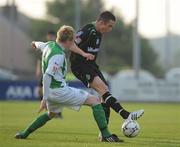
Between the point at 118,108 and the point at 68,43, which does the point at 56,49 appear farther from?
the point at 118,108

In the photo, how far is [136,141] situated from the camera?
466 inches

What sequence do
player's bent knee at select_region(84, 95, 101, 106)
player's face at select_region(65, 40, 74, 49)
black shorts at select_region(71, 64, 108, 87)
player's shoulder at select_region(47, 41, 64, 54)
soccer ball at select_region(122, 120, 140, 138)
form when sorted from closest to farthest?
player's shoulder at select_region(47, 41, 64, 54) < player's face at select_region(65, 40, 74, 49) < player's bent knee at select_region(84, 95, 101, 106) < soccer ball at select_region(122, 120, 140, 138) < black shorts at select_region(71, 64, 108, 87)

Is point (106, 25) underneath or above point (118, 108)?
above

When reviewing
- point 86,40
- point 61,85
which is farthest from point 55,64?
point 86,40

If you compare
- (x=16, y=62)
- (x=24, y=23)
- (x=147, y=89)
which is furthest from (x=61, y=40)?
(x=24, y=23)

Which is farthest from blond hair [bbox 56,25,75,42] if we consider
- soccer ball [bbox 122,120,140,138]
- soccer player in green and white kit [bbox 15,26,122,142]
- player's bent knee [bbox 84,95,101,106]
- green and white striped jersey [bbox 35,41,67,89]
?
soccer ball [bbox 122,120,140,138]

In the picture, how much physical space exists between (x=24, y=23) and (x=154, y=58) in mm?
20143

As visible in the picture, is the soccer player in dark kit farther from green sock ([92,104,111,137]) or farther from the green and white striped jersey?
the green and white striped jersey

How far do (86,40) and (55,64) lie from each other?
5.67 ft

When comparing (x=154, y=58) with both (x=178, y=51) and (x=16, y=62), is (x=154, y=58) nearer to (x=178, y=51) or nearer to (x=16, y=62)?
(x=16, y=62)

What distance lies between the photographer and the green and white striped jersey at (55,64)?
431 inches

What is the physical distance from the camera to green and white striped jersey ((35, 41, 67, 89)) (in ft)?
35.9

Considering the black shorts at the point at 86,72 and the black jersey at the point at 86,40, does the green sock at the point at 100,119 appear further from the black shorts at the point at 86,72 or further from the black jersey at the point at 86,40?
the black jersey at the point at 86,40

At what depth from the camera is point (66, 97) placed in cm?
1116
